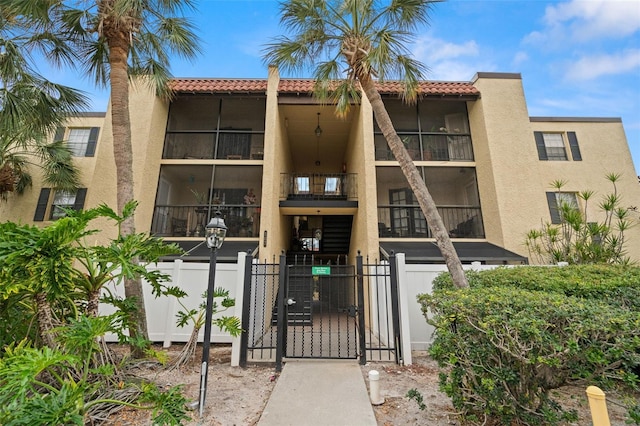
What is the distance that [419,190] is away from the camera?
5809 mm

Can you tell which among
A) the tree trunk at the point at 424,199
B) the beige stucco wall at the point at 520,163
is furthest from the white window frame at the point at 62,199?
the beige stucco wall at the point at 520,163

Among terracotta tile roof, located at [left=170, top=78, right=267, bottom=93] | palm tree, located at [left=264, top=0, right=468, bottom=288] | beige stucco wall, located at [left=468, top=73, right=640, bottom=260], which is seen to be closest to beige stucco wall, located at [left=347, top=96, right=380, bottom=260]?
palm tree, located at [left=264, top=0, right=468, bottom=288]

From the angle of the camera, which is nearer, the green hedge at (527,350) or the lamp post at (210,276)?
the green hedge at (527,350)

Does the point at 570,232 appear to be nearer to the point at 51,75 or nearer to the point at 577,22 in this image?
the point at 577,22

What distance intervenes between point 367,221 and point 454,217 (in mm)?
4778

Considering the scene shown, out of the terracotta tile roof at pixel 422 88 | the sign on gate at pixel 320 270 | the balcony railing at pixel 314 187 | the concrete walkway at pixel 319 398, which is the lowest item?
the concrete walkway at pixel 319 398

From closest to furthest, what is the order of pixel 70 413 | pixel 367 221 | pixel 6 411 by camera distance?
pixel 6 411 → pixel 70 413 → pixel 367 221

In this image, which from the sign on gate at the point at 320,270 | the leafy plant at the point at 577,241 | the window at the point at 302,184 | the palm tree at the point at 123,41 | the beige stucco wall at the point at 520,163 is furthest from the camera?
the window at the point at 302,184

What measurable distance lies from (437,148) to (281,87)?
24.4 feet

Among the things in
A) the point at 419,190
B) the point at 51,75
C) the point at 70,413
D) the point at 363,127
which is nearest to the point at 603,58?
the point at 363,127

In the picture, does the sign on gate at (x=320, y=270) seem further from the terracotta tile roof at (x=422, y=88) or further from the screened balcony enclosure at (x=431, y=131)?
the terracotta tile roof at (x=422, y=88)

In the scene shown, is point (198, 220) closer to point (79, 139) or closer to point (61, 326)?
point (79, 139)

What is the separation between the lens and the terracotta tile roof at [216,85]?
1070 cm

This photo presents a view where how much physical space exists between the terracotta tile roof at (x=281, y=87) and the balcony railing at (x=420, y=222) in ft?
15.8
